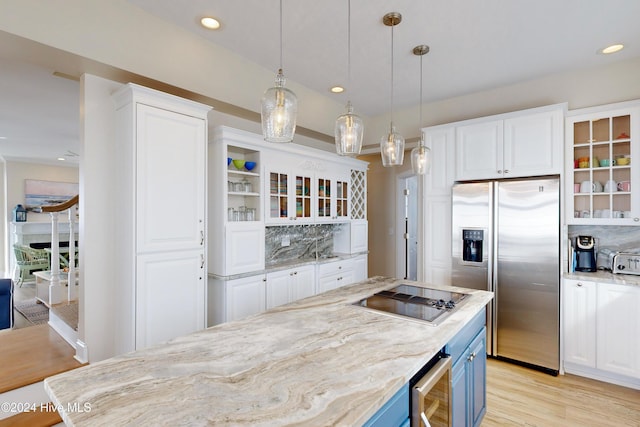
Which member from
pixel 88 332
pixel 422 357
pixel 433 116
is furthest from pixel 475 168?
pixel 88 332

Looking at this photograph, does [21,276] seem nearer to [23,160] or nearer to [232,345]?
[23,160]

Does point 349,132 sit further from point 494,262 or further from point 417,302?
point 494,262

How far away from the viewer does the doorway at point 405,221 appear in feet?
19.1

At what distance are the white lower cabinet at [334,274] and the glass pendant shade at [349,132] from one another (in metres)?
2.18

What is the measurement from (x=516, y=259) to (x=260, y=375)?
2.88 m

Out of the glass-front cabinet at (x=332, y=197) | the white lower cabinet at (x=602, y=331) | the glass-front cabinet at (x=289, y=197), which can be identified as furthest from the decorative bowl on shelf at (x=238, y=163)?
the white lower cabinet at (x=602, y=331)

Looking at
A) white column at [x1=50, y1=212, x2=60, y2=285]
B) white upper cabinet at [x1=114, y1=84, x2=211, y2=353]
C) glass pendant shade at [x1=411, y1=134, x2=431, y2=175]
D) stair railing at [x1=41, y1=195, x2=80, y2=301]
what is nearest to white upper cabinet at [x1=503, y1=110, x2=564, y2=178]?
glass pendant shade at [x1=411, y1=134, x2=431, y2=175]

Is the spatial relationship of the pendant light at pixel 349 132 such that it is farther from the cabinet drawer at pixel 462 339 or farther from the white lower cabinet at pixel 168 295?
the white lower cabinet at pixel 168 295

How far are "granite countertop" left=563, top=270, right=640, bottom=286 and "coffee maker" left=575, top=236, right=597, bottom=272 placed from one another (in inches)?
2.8

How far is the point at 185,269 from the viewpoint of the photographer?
2512 millimetres

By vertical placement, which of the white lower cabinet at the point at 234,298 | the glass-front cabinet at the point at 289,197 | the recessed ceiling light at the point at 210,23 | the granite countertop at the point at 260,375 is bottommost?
the white lower cabinet at the point at 234,298

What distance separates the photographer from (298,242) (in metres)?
4.20

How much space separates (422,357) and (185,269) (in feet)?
6.35

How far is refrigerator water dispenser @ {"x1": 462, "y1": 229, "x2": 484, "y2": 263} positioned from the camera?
327 centimetres
